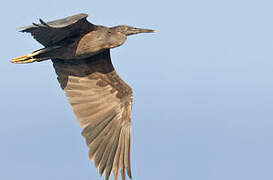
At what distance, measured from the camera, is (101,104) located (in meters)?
13.4

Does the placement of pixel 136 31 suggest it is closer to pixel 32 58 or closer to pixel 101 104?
pixel 101 104

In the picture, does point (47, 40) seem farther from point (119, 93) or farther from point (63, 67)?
point (119, 93)

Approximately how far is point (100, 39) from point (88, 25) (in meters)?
0.41

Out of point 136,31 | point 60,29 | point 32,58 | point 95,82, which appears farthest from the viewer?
point 136,31

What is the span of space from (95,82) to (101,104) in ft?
1.85

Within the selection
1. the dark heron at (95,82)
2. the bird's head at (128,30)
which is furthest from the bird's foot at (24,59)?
the bird's head at (128,30)

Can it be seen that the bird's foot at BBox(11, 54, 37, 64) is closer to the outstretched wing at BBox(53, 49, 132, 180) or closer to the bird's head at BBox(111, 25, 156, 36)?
the outstretched wing at BBox(53, 49, 132, 180)

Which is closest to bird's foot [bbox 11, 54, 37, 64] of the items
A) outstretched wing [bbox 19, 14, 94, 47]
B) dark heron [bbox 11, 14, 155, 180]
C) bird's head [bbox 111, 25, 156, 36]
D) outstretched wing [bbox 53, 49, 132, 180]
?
dark heron [bbox 11, 14, 155, 180]

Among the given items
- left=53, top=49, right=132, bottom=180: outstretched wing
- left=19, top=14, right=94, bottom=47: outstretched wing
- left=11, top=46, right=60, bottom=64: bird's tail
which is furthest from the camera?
left=53, top=49, right=132, bottom=180: outstretched wing

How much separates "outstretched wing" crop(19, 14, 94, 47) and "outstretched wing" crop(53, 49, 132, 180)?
1043 millimetres

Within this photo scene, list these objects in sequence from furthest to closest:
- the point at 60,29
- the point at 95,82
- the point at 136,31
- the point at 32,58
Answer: the point at 136,31, the point at 95,82, the point at 32,58, the point at 60,29

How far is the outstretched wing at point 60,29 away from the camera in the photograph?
36.9 ft

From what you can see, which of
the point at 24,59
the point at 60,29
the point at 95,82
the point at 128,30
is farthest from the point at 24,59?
the point at 128,30

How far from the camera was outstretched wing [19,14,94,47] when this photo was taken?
11242 millimetres
